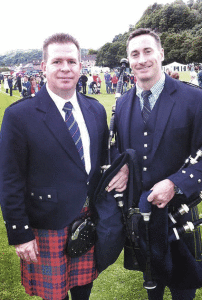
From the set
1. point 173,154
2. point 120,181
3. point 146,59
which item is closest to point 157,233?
point 120,181

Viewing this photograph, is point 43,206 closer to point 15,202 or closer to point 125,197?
point 15,202

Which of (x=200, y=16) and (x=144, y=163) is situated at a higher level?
(x=200, y=16)

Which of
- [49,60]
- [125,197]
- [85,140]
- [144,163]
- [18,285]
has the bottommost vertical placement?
[18,285]

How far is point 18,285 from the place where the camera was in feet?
10.7

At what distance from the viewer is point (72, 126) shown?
84.0 inches

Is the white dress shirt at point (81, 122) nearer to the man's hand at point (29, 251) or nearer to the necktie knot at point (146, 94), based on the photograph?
the necktie knot at point (146, 94)

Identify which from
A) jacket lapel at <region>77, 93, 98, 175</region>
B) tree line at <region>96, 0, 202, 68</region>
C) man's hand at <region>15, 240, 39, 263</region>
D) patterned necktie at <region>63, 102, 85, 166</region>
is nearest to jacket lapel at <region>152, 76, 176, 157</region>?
jacket lapel at <region>77, 93, 98, 175</region>

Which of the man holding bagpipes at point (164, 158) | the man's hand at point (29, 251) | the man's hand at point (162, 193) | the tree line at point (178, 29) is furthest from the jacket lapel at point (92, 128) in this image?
the tree line at point (178, 29)

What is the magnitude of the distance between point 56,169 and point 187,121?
3.28 feet

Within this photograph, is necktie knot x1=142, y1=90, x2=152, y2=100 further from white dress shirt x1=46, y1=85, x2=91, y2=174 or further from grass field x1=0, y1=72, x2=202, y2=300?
grass field x1=0, y1=72, x2=202, y2=300

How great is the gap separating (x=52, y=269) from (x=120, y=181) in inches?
31.4

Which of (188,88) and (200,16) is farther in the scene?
(200,16)

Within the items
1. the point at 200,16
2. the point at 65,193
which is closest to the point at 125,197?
the point at 65,193

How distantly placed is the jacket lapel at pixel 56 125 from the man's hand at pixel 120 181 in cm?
27
